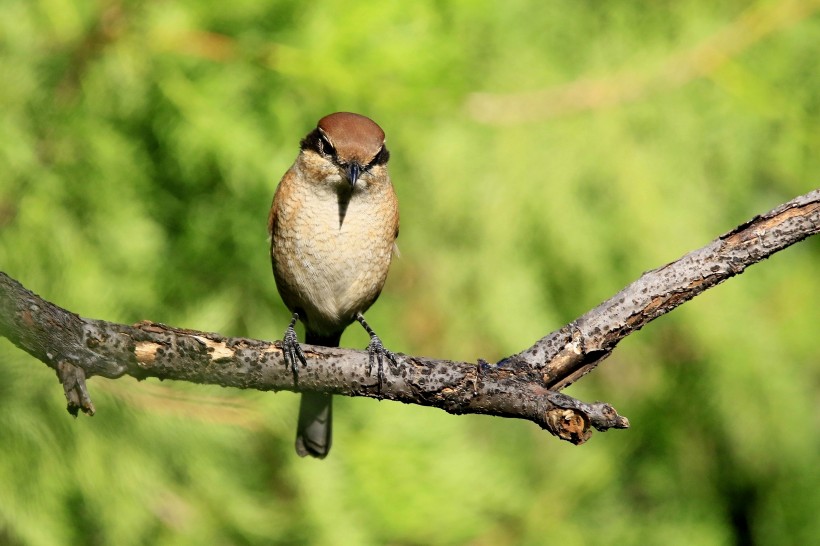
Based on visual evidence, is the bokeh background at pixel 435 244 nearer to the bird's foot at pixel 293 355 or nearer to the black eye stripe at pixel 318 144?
the black eye stripe at pixel 318 144

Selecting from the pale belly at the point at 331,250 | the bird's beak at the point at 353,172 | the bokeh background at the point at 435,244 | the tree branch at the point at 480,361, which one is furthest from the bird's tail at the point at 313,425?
the tree branch at the point at 480,361

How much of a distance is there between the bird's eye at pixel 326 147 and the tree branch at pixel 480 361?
1100mm

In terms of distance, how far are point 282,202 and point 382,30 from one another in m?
1.41

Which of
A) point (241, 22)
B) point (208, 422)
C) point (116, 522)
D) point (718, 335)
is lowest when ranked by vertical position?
point (116, 522)

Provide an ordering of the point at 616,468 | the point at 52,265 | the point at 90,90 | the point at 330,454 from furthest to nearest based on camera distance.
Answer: the point at 616,468, the point at 330,454, the point at 90,90, the point at 52,265

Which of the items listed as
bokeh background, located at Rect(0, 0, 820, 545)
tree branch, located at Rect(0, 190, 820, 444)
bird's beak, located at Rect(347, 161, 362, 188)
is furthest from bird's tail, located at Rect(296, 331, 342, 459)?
tree branch, located at Rect(0, 190, 820, 444)

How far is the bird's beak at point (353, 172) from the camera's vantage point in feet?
11.9

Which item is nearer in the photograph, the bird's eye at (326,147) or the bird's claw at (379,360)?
the bird's claw at (379,360)

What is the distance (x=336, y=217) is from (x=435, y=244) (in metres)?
2.05

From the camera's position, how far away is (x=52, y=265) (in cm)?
411

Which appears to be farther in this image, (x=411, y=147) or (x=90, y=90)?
(x=411, y=147)

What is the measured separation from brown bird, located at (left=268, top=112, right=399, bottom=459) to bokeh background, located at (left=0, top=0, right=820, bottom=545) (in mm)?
599

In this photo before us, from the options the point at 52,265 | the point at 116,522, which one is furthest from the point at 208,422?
the point at 52,265

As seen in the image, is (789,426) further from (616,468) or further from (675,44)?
(675,44)
